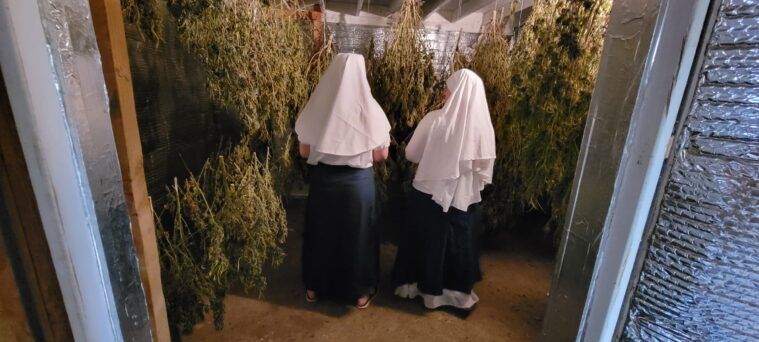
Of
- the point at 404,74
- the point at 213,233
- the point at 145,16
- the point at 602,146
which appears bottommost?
the point at 213,233

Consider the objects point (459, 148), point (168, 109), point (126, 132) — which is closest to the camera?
point (126, 132)

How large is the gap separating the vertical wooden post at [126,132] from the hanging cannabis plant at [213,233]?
0.59 meters

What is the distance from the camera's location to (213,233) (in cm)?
128

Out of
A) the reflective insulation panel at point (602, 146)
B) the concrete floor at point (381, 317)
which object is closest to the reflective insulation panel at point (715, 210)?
the reflective insulation panel at point (602, 146)

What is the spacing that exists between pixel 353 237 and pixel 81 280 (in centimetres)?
138

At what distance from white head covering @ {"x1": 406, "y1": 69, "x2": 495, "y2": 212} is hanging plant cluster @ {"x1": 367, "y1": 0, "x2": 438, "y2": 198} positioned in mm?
504

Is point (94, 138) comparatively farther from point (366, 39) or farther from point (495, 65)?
point (366, 39)

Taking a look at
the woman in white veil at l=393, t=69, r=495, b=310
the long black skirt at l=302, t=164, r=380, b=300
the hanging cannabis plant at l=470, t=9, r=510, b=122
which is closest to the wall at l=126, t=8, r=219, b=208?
the long black skirt at l=302, t=164, r=380, b=300

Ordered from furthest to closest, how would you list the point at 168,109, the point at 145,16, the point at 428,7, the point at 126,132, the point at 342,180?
the point at 428,7 → the point at 342,180 → the point at 168,109 → the point at 145,16 → the point at 126,132

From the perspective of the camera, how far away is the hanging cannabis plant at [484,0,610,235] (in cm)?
138

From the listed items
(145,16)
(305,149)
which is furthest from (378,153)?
(145,16)

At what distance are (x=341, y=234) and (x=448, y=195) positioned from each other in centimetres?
61

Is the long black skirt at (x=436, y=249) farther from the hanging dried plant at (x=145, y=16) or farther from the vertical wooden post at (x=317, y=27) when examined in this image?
the hanging dried plant at (x=145, y=16)

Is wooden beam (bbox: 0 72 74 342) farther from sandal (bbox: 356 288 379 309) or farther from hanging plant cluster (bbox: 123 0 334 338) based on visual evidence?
sandal (bbox: 356 288 379 309)
